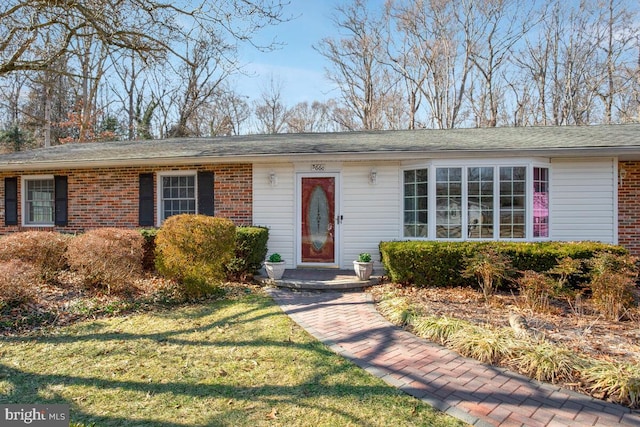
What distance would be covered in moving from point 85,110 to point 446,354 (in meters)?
24.2

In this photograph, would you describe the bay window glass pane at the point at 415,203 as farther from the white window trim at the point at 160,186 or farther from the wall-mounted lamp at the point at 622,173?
the white window trim at the point at 160,186

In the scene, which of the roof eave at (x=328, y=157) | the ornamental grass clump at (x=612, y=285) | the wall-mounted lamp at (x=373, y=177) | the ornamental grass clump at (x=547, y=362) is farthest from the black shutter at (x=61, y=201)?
the ornamental grass clump at (x=612, y=285)

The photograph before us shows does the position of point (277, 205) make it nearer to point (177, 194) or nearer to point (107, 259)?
point (177, 194)

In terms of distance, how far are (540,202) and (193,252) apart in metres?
7.04

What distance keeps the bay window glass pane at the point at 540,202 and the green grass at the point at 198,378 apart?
5817 millimetres

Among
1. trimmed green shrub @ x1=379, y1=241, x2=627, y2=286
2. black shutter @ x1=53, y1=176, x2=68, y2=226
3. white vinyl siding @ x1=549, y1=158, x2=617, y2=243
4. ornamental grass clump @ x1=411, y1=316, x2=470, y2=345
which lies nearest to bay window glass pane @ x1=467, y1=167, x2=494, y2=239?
trimmed green shrub @ x1=379, y1=241, x2=627, y2=286

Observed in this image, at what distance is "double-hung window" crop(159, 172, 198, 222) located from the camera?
8672mm

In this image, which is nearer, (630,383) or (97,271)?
(630,383)

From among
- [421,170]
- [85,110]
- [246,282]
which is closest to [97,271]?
[246,282]

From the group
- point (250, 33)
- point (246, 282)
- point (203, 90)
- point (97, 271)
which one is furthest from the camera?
point (203, 90)

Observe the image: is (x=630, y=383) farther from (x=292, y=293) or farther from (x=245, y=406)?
(x=292, y=293)

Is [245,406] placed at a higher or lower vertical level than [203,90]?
lower

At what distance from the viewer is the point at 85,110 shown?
20.7m

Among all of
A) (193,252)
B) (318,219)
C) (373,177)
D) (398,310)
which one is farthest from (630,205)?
(193,252)
